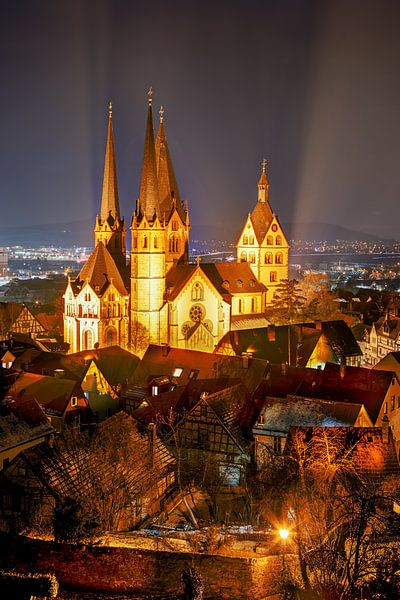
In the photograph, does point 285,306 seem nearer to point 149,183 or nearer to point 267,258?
point 267,258

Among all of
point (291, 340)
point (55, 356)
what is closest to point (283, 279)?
point (291, 340)

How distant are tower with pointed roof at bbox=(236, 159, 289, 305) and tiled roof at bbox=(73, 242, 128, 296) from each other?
22.7 meters

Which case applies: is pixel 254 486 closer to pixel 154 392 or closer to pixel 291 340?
pixel 154 392

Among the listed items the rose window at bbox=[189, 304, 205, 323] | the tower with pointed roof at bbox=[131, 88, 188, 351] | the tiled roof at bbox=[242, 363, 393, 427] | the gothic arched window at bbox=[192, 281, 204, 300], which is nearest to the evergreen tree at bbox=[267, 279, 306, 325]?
the rose window at bbox=[189, 304, 205, 323]

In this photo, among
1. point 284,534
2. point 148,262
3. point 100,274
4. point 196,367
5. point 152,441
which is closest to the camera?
point 284,534

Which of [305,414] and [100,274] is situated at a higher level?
[100,274]

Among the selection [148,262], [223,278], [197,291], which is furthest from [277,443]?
[223,278]

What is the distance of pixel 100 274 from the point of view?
2731 inches

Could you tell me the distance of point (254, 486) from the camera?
30.8 meters

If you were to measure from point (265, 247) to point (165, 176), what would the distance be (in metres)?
17.9

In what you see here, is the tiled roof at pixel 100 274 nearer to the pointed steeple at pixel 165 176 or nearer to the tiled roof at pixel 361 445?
the pointed steeple at pixel 165 176

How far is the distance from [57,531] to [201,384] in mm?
20462

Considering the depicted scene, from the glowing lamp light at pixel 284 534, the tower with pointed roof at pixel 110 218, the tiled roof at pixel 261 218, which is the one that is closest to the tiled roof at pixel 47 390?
the glowing lamp light at pixel 284 534

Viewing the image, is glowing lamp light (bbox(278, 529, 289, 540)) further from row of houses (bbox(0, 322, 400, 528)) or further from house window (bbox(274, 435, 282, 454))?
house window (bbox(274, 435, 282, 454))
